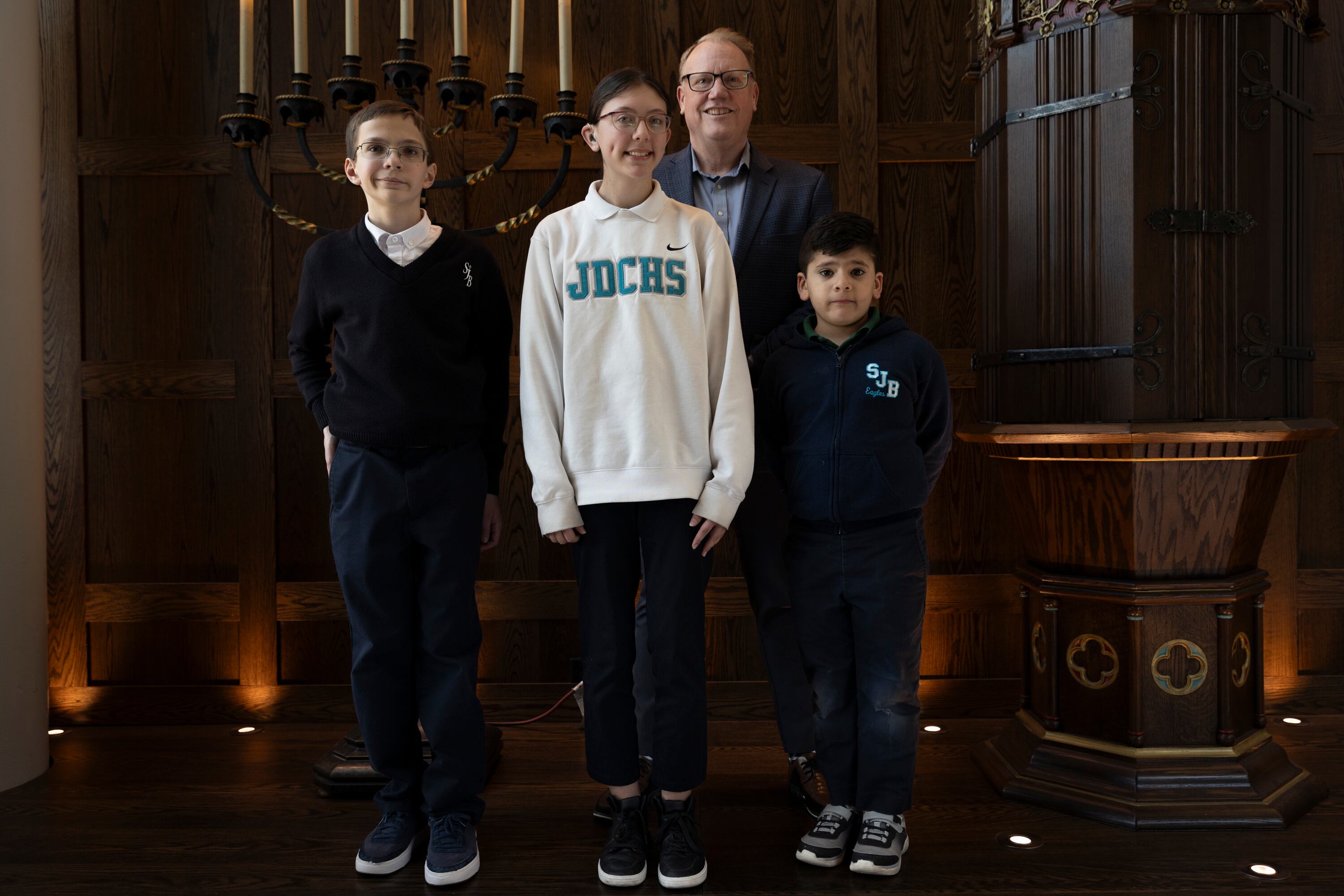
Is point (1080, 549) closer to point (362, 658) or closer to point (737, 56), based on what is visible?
point (737, 56)

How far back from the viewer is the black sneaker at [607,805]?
1.70 meters

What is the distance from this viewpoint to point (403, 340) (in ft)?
4.97

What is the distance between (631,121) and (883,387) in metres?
0.61

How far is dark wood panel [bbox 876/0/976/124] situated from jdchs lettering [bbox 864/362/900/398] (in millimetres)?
1165

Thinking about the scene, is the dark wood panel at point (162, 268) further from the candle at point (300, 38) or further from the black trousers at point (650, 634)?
the black trousers at point (650, 634)

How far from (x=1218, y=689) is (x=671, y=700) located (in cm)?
110

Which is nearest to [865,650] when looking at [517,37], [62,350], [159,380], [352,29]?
[517,37]

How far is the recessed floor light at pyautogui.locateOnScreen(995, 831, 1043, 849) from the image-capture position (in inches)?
63.0

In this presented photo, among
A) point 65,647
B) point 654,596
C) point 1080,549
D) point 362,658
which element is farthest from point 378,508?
point 65,647

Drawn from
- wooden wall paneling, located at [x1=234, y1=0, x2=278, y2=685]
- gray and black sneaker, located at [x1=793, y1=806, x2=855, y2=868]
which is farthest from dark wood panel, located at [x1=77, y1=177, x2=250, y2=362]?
gray and black sneaker, located at [x1=793, y1=806, x2=855, y2=868]

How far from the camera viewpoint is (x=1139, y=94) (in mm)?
1721

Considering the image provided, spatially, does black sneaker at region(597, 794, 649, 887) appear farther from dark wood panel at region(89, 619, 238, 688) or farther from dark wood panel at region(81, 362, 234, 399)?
dark wood panel at region(81, 362, 234, 399)

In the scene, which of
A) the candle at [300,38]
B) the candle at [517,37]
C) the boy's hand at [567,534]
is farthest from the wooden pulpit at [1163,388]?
the candle at [300,38]

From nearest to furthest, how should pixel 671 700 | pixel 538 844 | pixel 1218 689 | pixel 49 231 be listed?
pixel 671 700, pixel 538 844, pixel 1218 689, pixel 49 231
